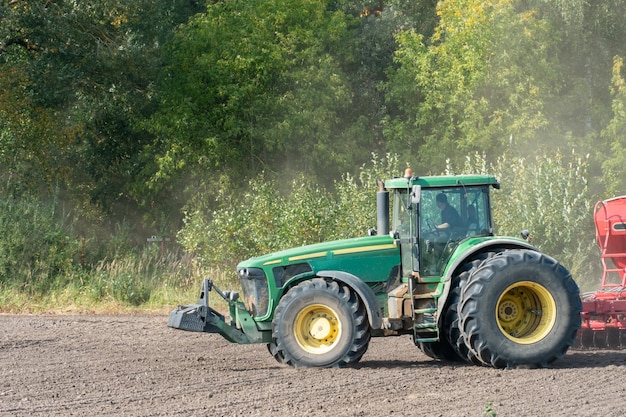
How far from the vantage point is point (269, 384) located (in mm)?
10586

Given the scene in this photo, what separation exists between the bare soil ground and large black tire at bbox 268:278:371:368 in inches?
8.8

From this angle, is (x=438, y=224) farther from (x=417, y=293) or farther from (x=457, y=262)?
(x=417, y=293)

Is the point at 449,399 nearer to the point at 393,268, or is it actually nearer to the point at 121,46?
the point at 393,268

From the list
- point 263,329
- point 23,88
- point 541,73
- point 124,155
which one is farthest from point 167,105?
point 263,329

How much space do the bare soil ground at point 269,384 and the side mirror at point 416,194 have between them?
1.91 metres

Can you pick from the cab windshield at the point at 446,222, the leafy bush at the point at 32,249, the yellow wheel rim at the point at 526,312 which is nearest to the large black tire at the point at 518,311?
the yellow wheel rim at the point at 526,312

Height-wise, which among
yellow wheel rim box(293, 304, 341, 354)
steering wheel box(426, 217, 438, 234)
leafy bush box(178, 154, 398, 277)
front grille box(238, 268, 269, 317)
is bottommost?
yellow wheel rim box(293, 304, 341, 354)

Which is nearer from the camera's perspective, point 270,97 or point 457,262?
point 457,262

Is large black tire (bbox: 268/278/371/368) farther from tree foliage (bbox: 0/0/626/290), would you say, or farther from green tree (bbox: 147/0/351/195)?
green tree (bbox: 147/0/351/195)

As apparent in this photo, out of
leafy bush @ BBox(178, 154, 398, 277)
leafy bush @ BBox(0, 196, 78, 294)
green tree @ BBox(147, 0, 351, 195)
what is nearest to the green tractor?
leafy bush @ BBox(178, 154, 398, 277)

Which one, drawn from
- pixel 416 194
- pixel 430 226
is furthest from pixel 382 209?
pixel 416 194

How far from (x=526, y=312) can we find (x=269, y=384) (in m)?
3.16

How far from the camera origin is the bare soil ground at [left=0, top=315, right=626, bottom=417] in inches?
362

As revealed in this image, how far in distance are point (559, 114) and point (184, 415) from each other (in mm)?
32460
